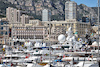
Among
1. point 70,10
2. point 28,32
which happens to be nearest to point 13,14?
point 70,10

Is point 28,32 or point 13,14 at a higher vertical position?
point 13,14

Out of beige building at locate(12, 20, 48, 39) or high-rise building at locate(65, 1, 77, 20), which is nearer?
beige building at locate(12, 20, 48, 39)

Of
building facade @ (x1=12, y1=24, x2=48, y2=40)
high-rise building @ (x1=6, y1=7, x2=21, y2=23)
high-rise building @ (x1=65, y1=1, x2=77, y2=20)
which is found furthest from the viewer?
high-rise building @ (x1=65, y1=1, x2=77, y2=20)

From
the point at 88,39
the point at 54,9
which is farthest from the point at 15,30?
the point at 54,9

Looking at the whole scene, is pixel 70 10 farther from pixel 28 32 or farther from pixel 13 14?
pixel 28 32

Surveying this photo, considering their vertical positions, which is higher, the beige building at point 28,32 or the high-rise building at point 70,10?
the high-rise building at point 70,10

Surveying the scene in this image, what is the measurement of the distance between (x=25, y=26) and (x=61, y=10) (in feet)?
216

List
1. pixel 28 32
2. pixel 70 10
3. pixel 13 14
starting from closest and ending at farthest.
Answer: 1. pixel 28 32
2. pixel 13 14
3. pixel 70 10

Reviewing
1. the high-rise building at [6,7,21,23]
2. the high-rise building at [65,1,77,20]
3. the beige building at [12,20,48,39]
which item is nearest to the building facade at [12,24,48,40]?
the beige building at [12,20,48,39]

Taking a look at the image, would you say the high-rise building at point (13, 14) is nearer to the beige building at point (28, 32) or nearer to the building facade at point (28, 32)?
the beige building at point (28, 32)

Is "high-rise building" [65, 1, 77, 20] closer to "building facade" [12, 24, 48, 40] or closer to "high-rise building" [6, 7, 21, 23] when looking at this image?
"high-rise building" [6, 7, 21, 23]

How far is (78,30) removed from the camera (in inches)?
3319

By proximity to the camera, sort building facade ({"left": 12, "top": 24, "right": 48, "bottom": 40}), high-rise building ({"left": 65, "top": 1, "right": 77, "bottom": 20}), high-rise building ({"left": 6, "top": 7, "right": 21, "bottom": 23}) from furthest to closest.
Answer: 1. high-rise building ({"left": 65, "top": 1, "right": 77, "bottom": 20})
2. high-rise building ({"left": 6, "top": 7, "right": 21, "bottom": 23})
3. building facade ({"left": 12, "top": 24, "right": 48, "bottom": 40})

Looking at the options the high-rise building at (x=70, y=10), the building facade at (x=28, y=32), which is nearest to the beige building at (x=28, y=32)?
the building facade at (x=28, y=32)
